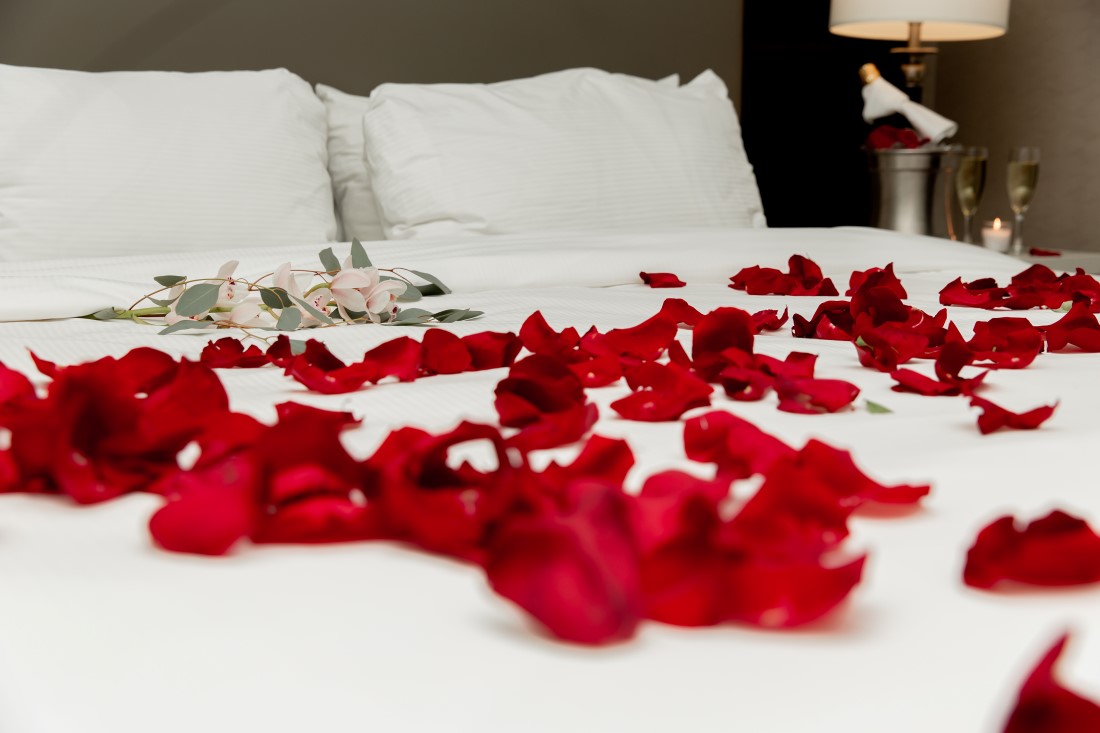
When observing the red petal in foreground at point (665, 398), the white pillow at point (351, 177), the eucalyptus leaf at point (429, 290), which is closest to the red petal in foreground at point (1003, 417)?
the red petal in foreground at point (665, 398)

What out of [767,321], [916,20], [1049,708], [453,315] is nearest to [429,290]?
[453,315]

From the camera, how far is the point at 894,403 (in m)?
0.90

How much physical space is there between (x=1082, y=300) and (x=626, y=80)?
1.57m

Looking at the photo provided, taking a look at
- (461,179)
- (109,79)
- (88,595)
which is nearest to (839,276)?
(461,179)

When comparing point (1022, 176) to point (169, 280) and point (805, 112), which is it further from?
point (169, 280)

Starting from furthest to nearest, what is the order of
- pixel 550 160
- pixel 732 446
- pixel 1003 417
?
pixel 550 160 < pixel 1003 417 < pixel 732 446

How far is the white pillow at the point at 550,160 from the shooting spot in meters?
2.47

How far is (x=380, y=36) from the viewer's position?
9.95 feet

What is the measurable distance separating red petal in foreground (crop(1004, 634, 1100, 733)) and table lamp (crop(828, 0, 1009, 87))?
304cm

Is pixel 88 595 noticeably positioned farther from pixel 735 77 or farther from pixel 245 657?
pixel 735 77

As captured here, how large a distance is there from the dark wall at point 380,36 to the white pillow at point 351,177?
0.32m

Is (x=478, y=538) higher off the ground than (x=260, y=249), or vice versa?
(x=478, y=538)

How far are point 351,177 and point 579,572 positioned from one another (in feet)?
7.87

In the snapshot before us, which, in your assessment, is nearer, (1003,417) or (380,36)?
(1003,417)
